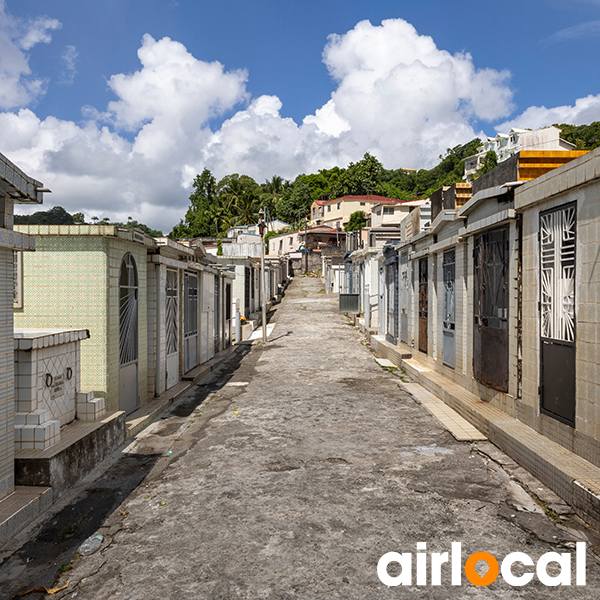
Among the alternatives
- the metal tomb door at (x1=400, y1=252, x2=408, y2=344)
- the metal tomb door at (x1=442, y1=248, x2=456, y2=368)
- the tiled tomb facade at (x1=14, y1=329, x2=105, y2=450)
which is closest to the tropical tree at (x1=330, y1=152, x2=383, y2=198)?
the metal tomb door at (x1=400, y1=252, x2=408, y2=344)

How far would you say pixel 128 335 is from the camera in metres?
8.50

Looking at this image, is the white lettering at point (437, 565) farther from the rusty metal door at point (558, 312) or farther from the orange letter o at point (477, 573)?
the rusty metal door at point (558, 312)

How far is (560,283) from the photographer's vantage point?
6.18m

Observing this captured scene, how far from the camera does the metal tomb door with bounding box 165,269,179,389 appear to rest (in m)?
10.9

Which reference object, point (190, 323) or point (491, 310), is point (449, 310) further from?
point (190, 323)

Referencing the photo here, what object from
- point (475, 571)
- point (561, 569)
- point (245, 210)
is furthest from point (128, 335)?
point (245, 210)

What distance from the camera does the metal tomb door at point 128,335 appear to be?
8.22 m

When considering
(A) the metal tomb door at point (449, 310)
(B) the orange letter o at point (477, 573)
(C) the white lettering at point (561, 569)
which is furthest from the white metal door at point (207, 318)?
(C) the white lettering at point (561, 569)

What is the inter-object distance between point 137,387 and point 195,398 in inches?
82.5

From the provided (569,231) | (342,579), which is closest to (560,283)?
(569,231)

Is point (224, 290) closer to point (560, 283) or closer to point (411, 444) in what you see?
point (411, 444)

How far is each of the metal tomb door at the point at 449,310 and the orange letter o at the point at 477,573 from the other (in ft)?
22.6

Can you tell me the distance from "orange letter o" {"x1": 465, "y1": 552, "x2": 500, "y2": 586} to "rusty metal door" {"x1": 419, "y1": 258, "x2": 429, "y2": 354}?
927cm

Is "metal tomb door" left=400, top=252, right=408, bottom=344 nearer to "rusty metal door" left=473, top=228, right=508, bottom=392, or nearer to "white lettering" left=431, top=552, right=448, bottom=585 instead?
"rusty metal door" left=473, top=228, right=508, bottom=392
